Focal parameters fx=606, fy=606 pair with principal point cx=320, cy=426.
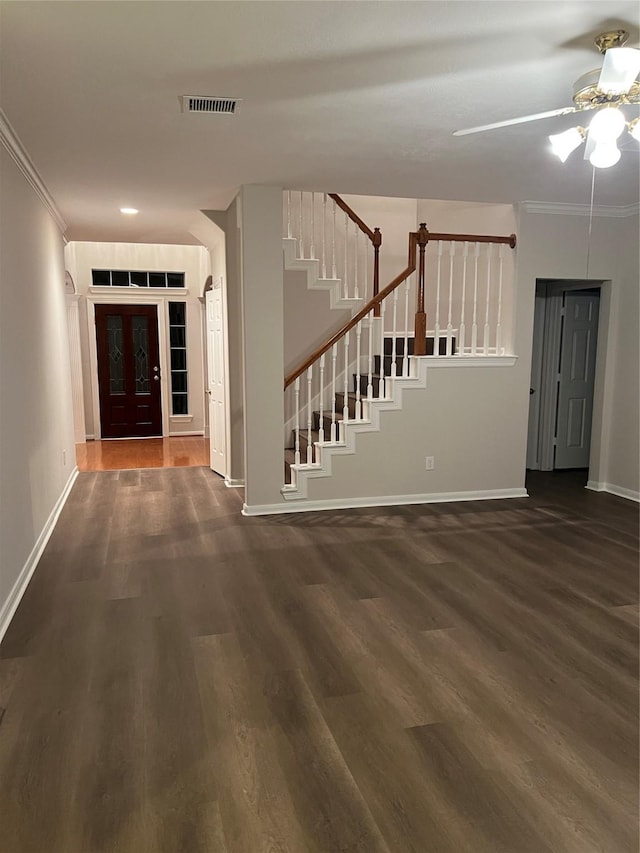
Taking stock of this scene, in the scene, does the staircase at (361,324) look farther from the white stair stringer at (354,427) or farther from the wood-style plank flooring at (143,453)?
the wood-style plank flooring at (143,453)

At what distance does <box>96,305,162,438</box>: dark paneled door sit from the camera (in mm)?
9219

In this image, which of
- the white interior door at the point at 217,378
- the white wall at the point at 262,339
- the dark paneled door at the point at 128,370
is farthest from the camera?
the dark paneled door at the point at 128,370

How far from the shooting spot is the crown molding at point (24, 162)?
334cm

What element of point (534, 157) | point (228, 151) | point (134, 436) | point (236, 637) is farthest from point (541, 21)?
point (134, 436)

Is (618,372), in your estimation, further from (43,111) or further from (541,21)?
(43,111)

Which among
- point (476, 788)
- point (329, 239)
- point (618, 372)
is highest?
point (329, 239)

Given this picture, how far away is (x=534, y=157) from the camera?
3.94m

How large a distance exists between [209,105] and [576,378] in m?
5.16

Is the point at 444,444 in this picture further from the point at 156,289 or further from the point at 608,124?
the point at 156,289

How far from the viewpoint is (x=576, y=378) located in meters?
6.76

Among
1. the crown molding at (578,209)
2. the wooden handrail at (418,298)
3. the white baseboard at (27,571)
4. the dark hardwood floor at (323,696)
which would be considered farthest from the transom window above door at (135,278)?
the crown molding at (578,209)

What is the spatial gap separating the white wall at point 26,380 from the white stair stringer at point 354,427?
194 centimetres

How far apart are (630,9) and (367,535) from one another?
342 cm

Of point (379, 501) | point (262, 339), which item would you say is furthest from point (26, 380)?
point (379, 501)
